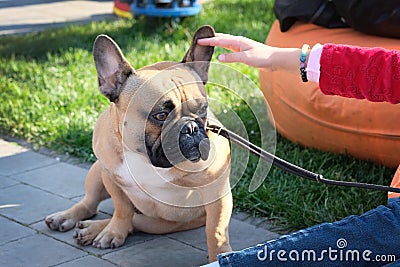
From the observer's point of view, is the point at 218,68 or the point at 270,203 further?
the point at 270,203

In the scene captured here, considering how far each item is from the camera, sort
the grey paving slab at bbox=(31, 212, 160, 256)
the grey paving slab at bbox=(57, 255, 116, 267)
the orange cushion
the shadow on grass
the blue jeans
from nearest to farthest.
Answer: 1. the blue jeans
2. the grey paving slab at bbox=(57, 255, 116, 267)
3. the grey paving slab at bbox=(31, 212, 160, 256)
4. the orange cushion
5. the shadow on grass

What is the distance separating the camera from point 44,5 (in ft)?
28.3

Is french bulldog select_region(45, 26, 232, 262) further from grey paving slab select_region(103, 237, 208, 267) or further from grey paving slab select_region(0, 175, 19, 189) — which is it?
grey paving slab select_region(0, 175, 19, 189)

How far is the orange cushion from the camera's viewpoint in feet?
11.6

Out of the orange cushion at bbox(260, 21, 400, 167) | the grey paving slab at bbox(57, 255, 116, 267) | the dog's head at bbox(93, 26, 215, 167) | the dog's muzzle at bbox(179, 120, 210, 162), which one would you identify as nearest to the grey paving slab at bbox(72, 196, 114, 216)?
the grey paving slab at bbox(57, 255, 116, 267)

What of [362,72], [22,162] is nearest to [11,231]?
[22,162]

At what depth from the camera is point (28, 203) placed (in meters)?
3.39

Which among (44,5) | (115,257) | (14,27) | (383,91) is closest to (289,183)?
(115,257)

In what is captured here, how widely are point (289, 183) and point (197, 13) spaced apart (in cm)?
362

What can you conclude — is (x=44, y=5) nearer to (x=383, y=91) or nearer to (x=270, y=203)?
(x=270, y=203)

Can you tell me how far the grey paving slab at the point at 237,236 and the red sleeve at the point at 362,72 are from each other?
922 millimetres

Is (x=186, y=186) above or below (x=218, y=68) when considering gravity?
below

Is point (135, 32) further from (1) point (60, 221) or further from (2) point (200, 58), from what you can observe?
(2) point (200, 58)

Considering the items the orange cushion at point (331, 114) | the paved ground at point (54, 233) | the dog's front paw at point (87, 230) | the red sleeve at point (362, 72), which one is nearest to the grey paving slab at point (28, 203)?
the paved ground at point (54, 233)
